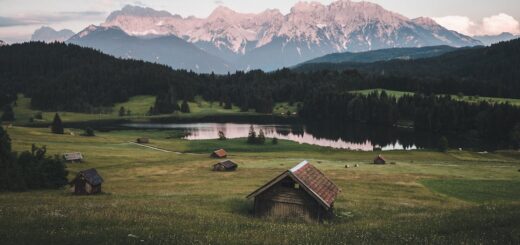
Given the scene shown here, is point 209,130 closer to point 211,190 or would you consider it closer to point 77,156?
point 77,156

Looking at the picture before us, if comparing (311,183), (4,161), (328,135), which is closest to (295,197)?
(311,183)

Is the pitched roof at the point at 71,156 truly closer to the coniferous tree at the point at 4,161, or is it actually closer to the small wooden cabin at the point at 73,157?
the small wooden cabin at the point at 73,157

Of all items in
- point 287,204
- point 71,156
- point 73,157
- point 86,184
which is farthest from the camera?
point 73,157

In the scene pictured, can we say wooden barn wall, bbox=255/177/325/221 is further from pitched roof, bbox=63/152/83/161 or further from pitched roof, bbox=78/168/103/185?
pitched roof, bbox=63/152/83/161

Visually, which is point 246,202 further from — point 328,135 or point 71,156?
point 328,135

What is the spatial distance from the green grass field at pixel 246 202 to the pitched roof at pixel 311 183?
2129 mm

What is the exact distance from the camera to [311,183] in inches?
1278

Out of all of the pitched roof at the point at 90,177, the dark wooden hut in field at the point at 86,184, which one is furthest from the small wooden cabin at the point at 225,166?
the dark wooden hut in field at the point at 86,184

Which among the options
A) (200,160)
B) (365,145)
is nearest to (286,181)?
(200,160)

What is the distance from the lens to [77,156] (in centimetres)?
8338

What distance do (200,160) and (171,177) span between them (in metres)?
22.2

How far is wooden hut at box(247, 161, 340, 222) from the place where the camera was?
31806 mm

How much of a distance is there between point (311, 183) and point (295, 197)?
159 cm

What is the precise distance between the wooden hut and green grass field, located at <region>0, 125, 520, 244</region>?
1.84m
